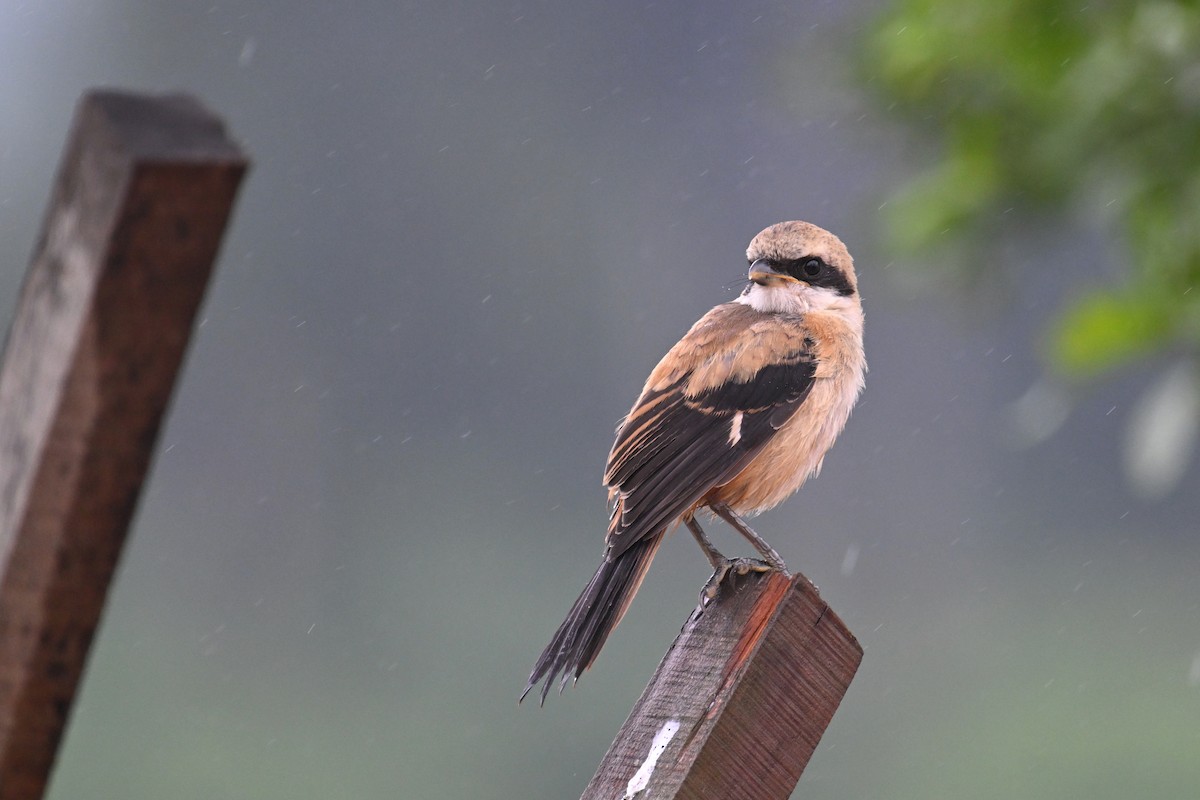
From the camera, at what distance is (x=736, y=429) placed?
3.56 meters

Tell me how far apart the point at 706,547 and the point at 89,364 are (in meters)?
2.22

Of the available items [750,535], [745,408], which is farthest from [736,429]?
[750,535]

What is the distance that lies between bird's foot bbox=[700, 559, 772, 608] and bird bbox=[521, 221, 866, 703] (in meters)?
Answer: 0.04

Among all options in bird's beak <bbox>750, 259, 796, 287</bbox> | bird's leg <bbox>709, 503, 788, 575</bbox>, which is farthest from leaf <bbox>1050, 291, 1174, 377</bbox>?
bird's beak <bbox>750, 259, 796, 287</bbox>

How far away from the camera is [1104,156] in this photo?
9.34ft

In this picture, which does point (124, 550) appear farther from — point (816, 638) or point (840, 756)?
point (840, 756)

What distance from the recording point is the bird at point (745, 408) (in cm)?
321

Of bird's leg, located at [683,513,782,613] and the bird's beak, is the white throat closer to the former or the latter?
the bird's beak

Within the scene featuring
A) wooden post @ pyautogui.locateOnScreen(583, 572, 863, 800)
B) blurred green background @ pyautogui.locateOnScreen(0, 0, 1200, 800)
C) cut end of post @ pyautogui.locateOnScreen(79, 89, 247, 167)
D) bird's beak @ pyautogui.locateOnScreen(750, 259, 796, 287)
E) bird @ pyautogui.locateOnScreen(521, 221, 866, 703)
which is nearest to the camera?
cut end of post @ pyautogui.locateOnScreen(79, 89, 247, 167)

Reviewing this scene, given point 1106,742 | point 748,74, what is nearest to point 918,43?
point 1106,742

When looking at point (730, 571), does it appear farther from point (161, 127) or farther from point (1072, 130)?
point (161, 127)

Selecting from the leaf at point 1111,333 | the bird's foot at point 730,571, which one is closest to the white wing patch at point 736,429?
the bird's foot at point 730,571

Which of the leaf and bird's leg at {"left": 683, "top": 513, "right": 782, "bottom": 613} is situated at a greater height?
the leaf

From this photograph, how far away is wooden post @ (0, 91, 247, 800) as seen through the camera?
1.07m
